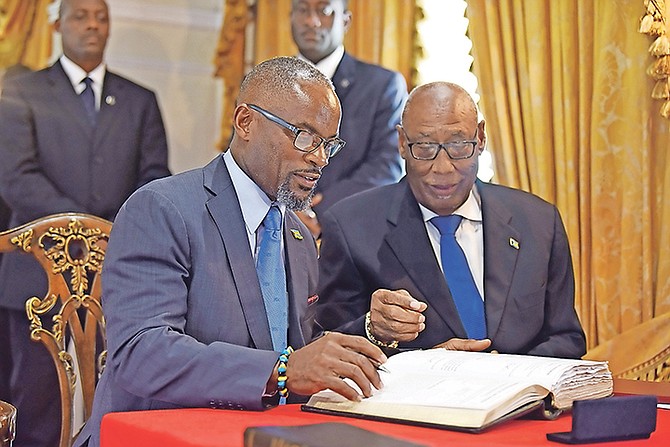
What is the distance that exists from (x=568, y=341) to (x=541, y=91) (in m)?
1.32

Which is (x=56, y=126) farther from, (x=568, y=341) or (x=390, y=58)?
(x=568, y=341)

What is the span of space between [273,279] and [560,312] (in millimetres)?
1061

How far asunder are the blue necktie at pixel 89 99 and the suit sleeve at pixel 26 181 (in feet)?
0.90

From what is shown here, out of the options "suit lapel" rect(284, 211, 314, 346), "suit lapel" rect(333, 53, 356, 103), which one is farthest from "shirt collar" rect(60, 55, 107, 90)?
"suit lapel" rect(284, 211, 314, 346)

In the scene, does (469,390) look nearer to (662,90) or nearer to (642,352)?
(642,352)

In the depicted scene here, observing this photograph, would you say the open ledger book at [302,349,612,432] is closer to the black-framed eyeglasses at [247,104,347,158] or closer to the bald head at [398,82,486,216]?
the black-framed eyeglasses at [247,104,347,158]

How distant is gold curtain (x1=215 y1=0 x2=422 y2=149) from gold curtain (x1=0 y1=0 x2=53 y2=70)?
3.16 ft

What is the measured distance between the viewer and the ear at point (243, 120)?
8.34 ft

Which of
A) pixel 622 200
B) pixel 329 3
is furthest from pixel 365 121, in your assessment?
pixel 622 200

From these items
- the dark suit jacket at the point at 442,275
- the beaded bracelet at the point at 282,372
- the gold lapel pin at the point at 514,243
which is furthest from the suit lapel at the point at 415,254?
the beaded bracelet at the point at 282,372

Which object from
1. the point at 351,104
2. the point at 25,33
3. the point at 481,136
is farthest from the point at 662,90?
the point at 25,33

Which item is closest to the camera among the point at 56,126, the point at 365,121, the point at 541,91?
the point at 541,91

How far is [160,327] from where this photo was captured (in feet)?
7.07

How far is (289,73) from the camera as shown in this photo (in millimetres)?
2516
